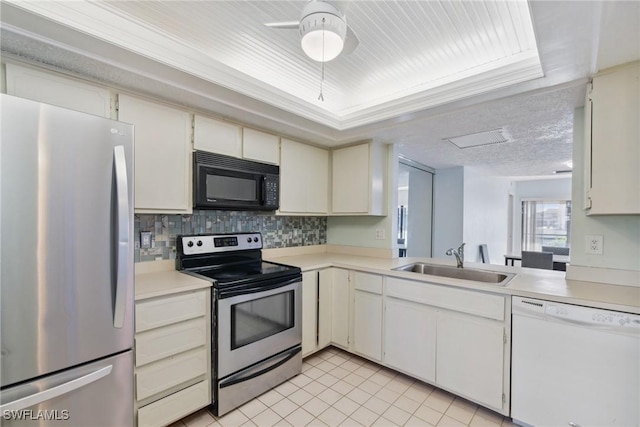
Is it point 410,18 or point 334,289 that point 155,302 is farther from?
point 410,18

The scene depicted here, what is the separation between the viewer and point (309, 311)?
2.52 meters

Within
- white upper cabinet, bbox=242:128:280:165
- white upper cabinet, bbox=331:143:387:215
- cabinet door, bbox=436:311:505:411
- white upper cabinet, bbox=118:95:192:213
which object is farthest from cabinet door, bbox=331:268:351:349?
white upper cabinet, bbox=118:95:192:213

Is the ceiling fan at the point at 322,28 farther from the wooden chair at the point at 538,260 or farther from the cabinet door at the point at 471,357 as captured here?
the wooden chair at the point at 538,260

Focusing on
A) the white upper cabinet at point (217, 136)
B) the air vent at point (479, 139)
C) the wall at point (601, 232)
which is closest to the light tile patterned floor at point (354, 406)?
the wall at point (601, 232)

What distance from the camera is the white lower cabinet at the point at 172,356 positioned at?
157 centimetres

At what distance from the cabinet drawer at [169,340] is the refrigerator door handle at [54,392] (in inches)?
9.9

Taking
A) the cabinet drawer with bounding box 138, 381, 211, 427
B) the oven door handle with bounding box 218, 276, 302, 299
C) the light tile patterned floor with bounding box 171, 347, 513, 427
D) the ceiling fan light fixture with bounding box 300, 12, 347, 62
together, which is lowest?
the light tile patterned floor with bounding box 171, 347, 513, 427

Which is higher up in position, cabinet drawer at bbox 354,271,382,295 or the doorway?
the doorway

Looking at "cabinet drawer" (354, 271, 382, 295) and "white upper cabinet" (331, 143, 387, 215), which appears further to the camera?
"white upper cabinet" (331, 143, 387, 215)

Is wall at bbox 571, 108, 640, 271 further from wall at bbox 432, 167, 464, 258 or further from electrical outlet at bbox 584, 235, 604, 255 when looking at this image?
wall at bbox 432, 167, 464, 258

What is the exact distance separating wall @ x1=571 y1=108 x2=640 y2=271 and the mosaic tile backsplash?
236 centimetres

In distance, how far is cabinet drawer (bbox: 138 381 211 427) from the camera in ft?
5.23

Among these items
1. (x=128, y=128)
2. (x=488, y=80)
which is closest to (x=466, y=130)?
(x=488, y=80)

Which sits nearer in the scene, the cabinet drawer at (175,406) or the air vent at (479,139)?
the cabinet drawer at (175,406)
